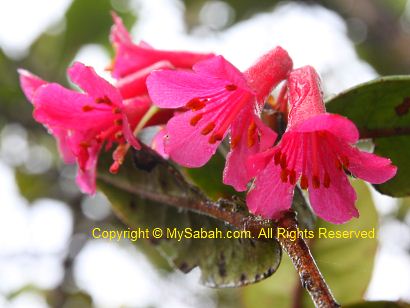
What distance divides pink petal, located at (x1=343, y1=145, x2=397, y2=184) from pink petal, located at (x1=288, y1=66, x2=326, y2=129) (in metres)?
0.09

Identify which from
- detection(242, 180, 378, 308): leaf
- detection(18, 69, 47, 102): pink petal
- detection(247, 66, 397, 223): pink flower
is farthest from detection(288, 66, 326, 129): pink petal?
detection(18, 69, 47, 102): pink petal

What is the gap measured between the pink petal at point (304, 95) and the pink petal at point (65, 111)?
34 cm

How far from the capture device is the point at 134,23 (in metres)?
3.03

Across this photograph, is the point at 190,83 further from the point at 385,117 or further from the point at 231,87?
the point at 385,117

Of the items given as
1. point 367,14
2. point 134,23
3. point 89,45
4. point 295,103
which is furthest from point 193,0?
point 295,103

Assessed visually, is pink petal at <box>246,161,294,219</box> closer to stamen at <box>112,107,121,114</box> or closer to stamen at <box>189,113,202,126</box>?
stamen at <box>189,113,202,126</box>

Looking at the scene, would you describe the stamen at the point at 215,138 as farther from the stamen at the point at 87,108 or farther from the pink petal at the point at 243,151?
the stamen at the point at 87,108

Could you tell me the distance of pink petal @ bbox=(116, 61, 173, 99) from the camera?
1104mm

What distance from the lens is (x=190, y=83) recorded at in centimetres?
96

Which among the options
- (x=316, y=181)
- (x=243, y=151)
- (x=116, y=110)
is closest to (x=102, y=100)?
(x=116, y=110)

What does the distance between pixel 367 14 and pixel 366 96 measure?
1.83 m

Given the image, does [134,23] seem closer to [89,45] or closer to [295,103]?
[89,45]

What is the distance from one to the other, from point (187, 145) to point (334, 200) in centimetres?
25

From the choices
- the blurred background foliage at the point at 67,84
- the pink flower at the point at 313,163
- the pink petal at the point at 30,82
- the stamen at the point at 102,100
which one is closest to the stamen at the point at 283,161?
the pink flower at the point at 313,163
